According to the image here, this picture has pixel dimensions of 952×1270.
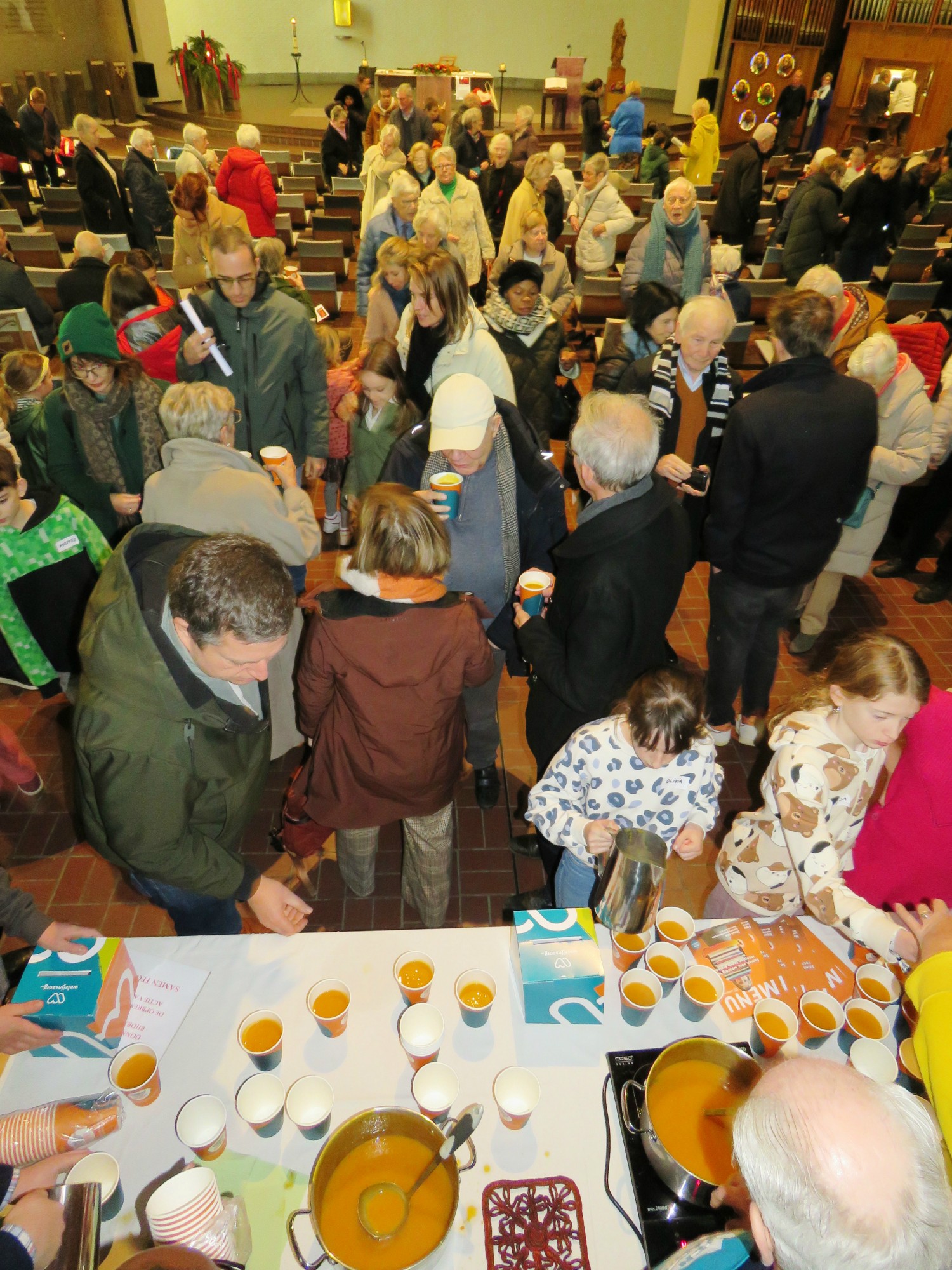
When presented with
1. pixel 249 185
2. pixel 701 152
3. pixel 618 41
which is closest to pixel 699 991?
pixel 249 185

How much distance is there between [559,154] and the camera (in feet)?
28.9

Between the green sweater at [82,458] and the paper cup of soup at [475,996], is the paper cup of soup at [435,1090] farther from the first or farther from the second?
the green sweater at [82,458]

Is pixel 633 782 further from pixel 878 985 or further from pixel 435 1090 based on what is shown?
pixel 435 1090

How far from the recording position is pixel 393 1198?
1.37 meters

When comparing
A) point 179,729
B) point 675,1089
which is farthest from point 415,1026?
point 179,729

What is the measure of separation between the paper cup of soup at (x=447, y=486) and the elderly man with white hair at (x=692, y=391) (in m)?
1.03

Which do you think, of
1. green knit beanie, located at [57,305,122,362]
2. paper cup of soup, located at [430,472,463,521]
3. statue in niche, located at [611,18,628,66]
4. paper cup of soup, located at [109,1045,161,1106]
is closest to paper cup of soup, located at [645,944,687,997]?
paper cup of soup, located at [109,1045,161,1106]

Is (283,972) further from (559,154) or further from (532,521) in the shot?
(559,154)

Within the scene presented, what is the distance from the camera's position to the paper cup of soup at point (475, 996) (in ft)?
5.42

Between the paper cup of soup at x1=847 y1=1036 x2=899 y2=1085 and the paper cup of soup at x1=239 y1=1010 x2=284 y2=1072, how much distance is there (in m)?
1.21

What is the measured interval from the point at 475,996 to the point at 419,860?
984 mm

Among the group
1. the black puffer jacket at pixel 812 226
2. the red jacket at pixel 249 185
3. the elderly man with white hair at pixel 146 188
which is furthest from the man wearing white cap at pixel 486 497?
the elderly man with white hair at pixel 146 188

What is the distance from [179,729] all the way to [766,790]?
1.53 m

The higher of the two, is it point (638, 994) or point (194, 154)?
point (194, 154)
